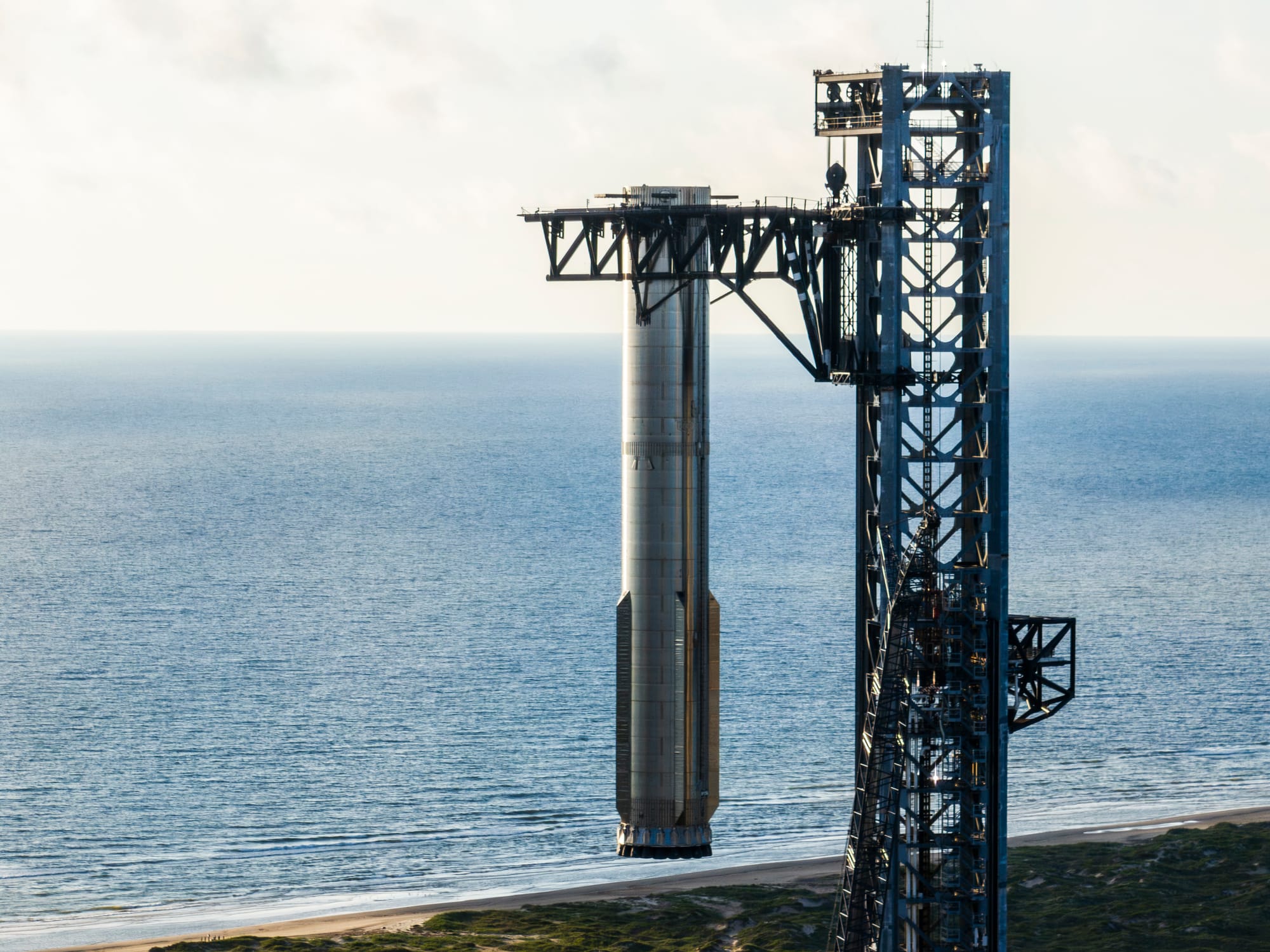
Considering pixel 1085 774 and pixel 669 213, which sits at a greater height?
pixel 669 213

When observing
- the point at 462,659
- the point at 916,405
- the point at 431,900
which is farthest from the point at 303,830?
the point at 916,405

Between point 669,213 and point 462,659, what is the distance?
101641 millimetres

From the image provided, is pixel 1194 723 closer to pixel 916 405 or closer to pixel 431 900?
pixel 431 900

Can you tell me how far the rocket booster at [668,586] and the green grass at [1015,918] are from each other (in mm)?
31322

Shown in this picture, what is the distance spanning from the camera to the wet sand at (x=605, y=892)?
9588 cm

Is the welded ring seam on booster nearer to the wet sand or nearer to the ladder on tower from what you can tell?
the ladder on tower

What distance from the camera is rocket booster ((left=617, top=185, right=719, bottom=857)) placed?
5922 centimetres

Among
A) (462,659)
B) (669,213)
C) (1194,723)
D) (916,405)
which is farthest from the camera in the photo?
(462,659)

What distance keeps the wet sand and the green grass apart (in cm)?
191

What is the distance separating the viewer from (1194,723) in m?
140

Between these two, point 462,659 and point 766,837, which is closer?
point 766,837

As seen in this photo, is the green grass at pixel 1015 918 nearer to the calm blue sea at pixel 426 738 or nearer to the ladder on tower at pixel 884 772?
the calm blue sea at pixel 426 738

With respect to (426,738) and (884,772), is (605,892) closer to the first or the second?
(426,738)

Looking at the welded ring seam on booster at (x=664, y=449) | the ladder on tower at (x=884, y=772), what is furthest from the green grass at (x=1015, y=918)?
the ladder on tower at (x=884, y=772)
